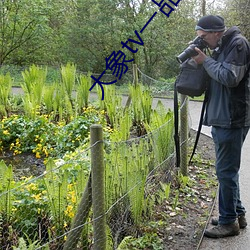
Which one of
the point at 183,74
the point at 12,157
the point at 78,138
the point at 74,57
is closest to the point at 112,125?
the point at 78,138

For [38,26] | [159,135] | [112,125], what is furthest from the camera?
[38,26]

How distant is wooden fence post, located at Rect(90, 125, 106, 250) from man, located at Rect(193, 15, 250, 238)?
1.12 metres

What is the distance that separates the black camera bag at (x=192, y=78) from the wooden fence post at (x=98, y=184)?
3.68 ft

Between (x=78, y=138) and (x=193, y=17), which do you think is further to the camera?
(x=193, y=17)

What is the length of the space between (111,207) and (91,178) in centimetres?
62

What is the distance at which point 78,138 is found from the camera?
552 cm

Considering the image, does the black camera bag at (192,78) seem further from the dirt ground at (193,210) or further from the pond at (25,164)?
the pond at (25,164)

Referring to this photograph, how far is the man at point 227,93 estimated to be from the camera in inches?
116

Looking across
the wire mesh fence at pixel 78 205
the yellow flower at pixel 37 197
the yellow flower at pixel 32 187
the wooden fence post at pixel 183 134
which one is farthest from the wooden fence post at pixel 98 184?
the wooden fence post at pixel 183 134

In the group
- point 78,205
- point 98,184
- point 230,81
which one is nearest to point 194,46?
point 230,81

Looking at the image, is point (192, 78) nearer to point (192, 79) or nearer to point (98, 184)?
point (192, 79)

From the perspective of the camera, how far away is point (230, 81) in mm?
2922

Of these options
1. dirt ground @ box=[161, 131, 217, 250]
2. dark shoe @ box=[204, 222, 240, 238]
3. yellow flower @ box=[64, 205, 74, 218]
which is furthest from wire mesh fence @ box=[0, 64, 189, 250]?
dark shoe @ box=[204, 222, 240, 238]

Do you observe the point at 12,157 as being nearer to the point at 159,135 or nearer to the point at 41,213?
the point at 159,135
